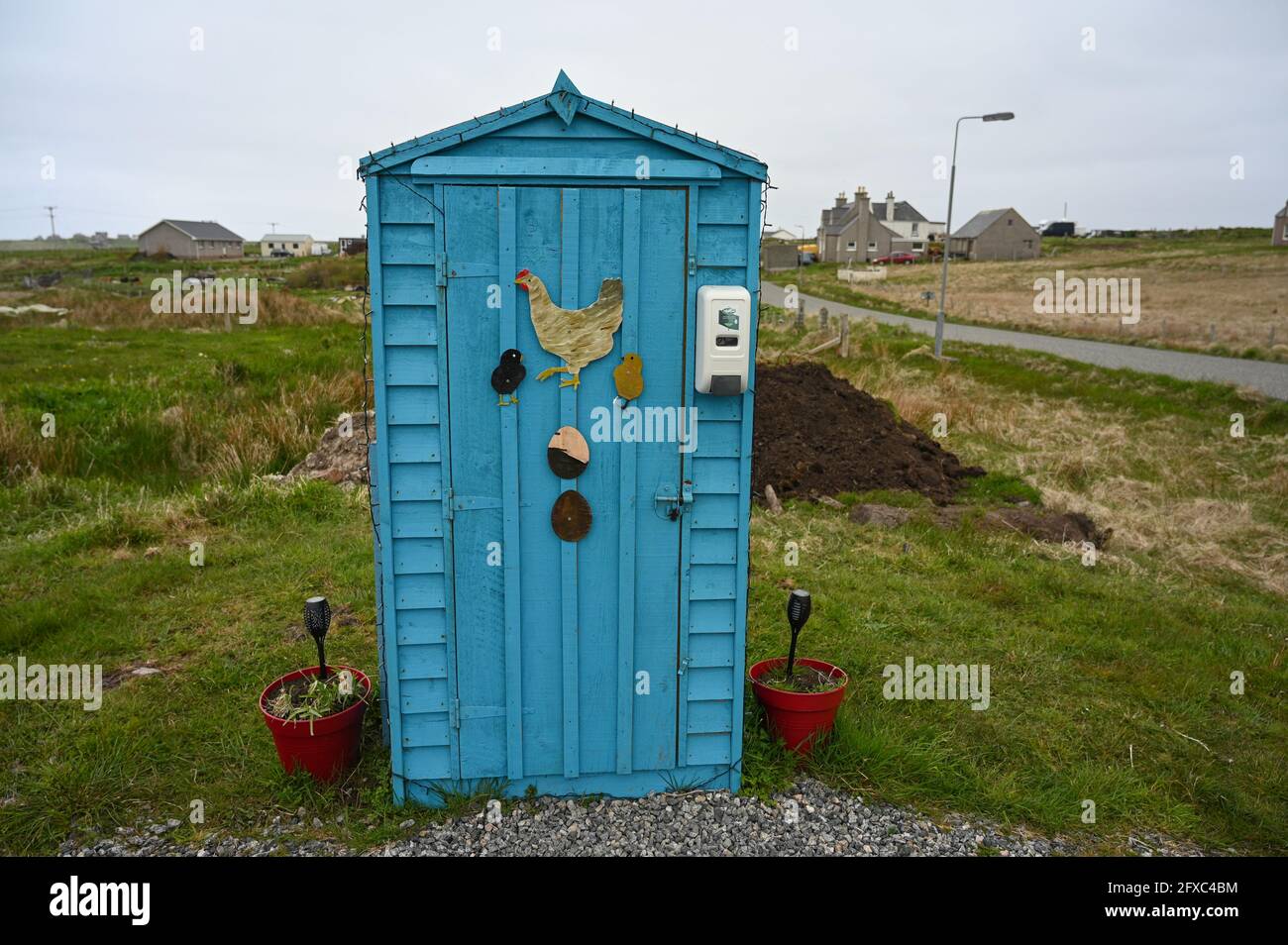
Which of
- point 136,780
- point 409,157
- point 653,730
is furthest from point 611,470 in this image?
point 136,780

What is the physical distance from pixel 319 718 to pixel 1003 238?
8096 cm

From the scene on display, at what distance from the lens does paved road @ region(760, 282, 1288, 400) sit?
18672 mm

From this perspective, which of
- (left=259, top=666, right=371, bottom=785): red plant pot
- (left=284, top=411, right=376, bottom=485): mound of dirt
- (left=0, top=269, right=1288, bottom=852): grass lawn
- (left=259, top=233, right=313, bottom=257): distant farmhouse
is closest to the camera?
(left=259, top=666, right=371, bottom=785): red plant pot

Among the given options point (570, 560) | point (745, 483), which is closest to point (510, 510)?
point (570, 560)

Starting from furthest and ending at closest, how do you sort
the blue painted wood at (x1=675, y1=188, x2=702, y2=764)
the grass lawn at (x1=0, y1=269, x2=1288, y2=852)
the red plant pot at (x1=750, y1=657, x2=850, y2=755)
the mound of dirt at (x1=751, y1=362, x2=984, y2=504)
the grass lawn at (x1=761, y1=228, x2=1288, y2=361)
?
1. the grass lawn at (x1=761, y1=228, x2=1288, y2=361)
2. the mound of dirt at (x1=751, y1=362, x2=984, y2=504)
3. the red plant pot at (x1=750, y1=657, x2=850, y2=755)
4. the grass lawn at (x1=0, y1=269, x2=1288, y2=852)
5. the blue painted wood at (x1=675, y1=188, x2=702, y2=764)

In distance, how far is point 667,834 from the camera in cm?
437

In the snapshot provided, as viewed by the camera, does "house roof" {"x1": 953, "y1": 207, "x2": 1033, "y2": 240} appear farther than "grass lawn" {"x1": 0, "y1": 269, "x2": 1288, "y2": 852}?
Yes

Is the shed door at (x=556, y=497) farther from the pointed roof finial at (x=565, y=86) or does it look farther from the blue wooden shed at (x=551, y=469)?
the pointed roof finial at (x=565, y=86)

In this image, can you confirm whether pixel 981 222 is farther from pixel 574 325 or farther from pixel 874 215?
pixel 574 325

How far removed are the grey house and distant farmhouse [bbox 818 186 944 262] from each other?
20.1ft

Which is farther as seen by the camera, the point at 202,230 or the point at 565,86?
the point at 202,230

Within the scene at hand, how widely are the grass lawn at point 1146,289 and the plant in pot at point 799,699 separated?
22644mm

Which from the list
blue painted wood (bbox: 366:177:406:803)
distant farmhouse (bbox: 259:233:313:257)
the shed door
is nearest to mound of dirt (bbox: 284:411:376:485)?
blue painted wood (bbox: 366:177:406:803)

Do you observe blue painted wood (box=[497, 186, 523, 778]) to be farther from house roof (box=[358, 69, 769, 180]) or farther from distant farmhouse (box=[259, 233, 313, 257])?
distant farmhouse (box=[259, 233, 313, 257])
